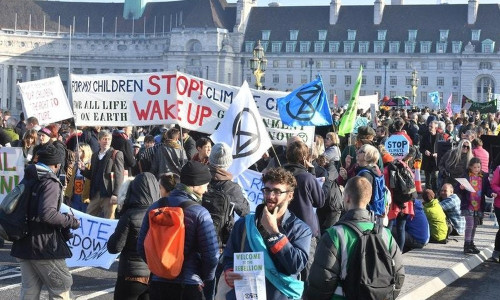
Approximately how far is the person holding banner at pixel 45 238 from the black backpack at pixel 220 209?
120 cm

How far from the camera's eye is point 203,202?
766cm

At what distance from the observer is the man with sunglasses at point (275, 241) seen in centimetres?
611

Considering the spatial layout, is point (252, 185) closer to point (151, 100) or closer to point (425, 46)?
point (151, 100)

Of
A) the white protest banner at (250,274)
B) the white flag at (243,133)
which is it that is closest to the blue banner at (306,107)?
the white flag at (243,133)

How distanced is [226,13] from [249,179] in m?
107

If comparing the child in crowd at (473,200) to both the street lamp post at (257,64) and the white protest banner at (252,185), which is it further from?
the street lamp post at (257,64)

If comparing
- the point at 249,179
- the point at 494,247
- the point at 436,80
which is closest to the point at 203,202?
the point at 249,179

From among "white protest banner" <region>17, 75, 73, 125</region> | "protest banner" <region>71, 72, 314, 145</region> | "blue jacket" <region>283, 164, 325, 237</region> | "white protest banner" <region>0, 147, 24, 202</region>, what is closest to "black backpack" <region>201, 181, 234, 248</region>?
"blue jacket" <region>283, 164, 325, 237</region>

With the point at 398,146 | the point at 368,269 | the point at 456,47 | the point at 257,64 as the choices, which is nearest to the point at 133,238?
the point at 368,269

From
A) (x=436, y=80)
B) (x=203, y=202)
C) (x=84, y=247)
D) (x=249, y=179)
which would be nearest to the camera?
(x=203, y=202)

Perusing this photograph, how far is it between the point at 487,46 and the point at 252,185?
314 feet

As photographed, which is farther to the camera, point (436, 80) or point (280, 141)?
point (436, 80)

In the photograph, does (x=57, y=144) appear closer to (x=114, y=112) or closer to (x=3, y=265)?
(x=114, y=112)

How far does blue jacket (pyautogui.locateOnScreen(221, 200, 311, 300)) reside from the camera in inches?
240
